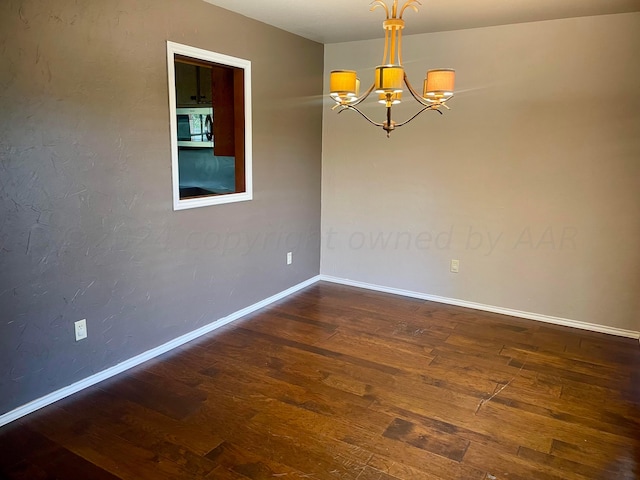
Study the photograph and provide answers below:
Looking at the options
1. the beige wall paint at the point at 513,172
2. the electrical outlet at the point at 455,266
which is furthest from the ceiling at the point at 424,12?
the electrical outlet at the point at 455,266

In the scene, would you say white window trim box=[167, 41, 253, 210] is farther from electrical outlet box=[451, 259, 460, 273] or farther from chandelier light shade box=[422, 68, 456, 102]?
electrical outlet box=[451, 259, 460, 273]

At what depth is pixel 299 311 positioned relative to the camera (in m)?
4.05

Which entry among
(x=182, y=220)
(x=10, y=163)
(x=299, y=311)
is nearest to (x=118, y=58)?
(x=10, y=163)

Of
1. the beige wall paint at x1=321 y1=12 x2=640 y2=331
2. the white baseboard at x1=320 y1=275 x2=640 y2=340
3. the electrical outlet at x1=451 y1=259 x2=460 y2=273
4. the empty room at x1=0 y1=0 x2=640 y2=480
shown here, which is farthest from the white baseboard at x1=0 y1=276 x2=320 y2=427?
the electrical outlet at x1=451 y1=259 x2=460 y2=273

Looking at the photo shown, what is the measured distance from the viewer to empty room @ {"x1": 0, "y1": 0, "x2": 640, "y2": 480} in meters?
2.24

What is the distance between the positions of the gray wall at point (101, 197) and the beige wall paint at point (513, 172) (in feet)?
4.20

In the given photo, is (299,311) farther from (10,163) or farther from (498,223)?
(10,163)

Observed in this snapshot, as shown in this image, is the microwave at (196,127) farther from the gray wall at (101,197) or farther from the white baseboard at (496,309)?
the white baseboard at (496,309)

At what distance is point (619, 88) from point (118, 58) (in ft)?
11.4

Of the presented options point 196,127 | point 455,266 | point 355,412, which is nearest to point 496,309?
point 455,266

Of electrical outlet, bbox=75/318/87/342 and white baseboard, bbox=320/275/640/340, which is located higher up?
electrical outlet, bbox=75/318/87/342

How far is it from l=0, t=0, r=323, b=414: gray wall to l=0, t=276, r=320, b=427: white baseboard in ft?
0.13

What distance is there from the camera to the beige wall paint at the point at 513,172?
11.4ft

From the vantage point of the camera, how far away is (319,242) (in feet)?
16.1
